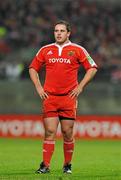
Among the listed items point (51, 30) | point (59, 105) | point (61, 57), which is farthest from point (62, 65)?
point (51, 30)

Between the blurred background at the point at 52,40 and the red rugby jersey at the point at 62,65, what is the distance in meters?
11.7

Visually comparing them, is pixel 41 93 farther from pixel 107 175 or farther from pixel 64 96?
pixel 107 175

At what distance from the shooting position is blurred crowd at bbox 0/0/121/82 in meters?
22.0

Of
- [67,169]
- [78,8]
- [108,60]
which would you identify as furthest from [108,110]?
[67,169]

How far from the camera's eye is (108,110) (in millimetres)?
21453

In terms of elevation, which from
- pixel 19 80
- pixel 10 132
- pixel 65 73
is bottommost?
pixel 10 132

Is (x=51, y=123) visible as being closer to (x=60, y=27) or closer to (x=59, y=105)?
(x=59, y=105)

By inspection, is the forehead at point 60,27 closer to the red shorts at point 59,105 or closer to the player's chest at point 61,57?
the player's chest at point 61,57

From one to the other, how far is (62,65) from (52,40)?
43.0 feet

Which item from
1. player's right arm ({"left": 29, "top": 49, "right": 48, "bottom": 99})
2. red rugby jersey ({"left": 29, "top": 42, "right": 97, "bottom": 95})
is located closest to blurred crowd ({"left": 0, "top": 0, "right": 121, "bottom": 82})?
player's right arm ({"left": 29, "top": 49, "right": 48, "bottom": 99})

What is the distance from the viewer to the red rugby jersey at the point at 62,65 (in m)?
9.18

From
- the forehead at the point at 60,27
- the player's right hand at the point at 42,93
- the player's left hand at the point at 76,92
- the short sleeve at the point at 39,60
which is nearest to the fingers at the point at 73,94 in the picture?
the player's left hand at the point at 76,92

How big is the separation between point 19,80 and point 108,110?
118 inches

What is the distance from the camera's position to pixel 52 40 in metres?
22.2
